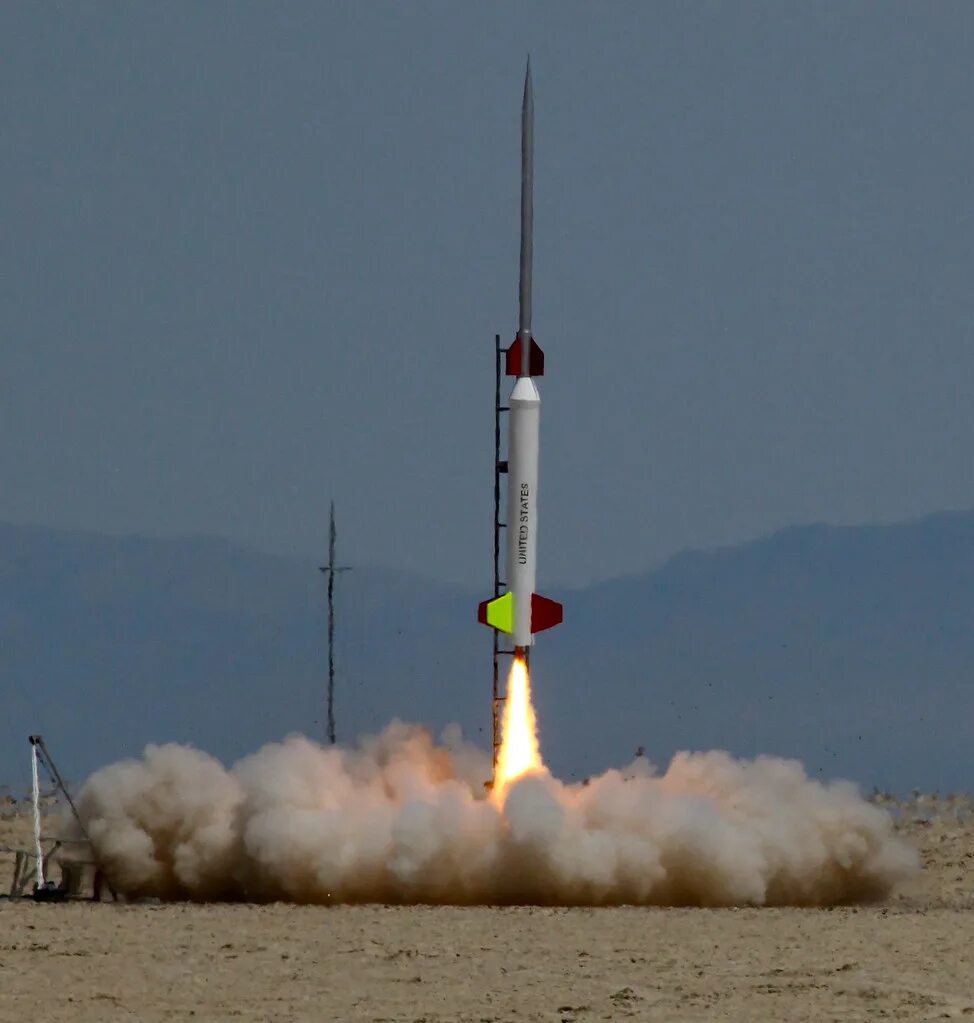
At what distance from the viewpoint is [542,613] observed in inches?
1371

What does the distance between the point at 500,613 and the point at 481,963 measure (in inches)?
311

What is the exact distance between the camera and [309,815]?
32.9 metres

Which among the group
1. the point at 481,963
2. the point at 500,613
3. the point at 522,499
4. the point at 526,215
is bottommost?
the point at 481,963

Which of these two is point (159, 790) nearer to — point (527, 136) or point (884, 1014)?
point (527, 136)

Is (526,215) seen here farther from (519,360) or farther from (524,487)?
(524,487)

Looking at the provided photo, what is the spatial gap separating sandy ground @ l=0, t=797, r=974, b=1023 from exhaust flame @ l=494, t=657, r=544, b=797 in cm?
343

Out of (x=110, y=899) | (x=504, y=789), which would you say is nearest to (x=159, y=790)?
(x=110, y=899)

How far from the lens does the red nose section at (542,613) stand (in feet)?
114

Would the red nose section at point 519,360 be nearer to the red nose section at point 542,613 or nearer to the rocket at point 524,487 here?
the rocket at point 524,487

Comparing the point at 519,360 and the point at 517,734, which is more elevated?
the point at 519,360

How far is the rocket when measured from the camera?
34500 mm

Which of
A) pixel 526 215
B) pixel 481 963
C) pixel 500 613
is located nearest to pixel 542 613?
pixel 500 613

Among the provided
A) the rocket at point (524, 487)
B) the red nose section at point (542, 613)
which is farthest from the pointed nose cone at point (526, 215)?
the red nose section at point (542, 613)

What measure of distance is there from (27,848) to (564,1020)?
18.6 m
